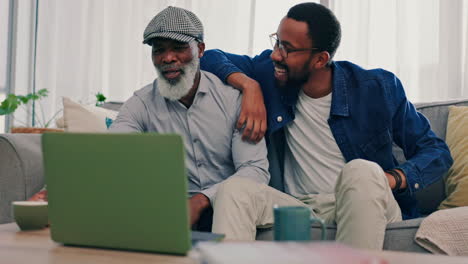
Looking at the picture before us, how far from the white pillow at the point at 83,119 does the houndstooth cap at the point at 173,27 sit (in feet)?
1.71

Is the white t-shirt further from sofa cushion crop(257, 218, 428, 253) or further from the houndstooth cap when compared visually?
the houndstooth cap

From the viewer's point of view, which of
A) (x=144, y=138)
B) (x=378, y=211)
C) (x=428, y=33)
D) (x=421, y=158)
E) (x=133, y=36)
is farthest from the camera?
(x=133, y=36)

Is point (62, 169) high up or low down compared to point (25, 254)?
up

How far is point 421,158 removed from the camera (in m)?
1.85

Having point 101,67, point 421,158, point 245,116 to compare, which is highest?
point 101,67

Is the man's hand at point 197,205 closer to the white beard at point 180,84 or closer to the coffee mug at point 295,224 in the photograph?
the white beard at point 180,84

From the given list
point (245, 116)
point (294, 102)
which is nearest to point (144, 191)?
point (245, 116)

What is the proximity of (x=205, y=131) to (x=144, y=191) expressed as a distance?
105 centimetres

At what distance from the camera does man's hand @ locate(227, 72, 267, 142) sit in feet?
6.10

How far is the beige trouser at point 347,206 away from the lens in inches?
58.1

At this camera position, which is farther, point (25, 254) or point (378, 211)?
point (378, 211)

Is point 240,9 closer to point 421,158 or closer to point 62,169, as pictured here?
point 421,158

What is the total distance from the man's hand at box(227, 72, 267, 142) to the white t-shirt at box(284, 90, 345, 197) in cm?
16

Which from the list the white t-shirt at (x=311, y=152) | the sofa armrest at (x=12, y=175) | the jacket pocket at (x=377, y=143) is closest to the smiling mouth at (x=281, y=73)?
the white t-shirt at (x=311, y=152)
